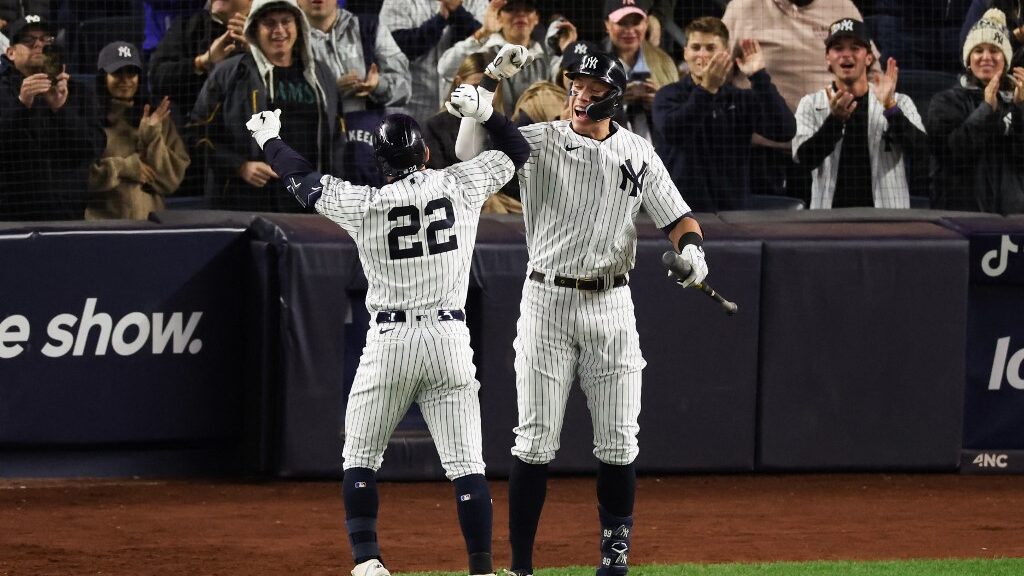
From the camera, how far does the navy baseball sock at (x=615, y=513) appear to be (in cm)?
568

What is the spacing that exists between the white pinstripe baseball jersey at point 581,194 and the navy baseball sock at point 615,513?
0.75 meters

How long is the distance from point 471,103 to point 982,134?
536cm

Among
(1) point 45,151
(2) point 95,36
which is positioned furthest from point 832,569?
(2) point 95,36

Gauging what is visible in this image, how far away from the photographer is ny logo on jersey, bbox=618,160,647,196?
18.5ft

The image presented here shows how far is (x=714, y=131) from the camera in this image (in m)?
9.33

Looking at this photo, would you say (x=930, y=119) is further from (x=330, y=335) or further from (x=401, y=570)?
(x=401, y=570)

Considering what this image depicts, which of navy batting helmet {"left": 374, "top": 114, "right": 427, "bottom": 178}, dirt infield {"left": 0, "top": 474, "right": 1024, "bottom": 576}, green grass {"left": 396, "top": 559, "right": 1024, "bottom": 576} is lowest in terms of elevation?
dirt infield {"left": 0, "top": 474, "right": 1024, "bottom": 576}

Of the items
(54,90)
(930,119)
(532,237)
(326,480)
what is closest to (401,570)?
(532,237)

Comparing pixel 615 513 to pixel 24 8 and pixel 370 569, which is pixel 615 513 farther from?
pixel 24 8

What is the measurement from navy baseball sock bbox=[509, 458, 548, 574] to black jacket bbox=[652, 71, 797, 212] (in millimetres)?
3900

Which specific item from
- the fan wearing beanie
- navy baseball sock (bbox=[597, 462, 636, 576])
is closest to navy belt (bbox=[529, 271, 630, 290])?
navy baseball sock (bbox=[597, 462, 636, 576])

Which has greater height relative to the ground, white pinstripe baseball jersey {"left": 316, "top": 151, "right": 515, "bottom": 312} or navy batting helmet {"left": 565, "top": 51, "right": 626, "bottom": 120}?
navy batting helmet {"left": 565, "top": 51, "right": 626, "bottom": 120}

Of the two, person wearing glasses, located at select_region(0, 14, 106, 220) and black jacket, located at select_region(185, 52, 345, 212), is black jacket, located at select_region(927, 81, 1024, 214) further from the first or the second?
person wearing glasses, located at select_region(0, 14, 106, 220)

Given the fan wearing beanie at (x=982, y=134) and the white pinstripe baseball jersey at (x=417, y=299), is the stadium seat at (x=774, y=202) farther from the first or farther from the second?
the white pinstripe baseball jersey at (x=417, y=299)
